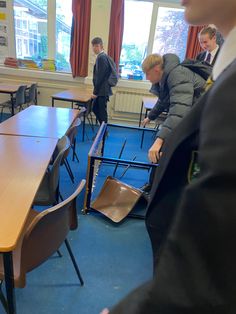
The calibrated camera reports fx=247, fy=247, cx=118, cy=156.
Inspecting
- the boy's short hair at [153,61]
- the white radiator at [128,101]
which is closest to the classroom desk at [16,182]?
the boy's short hair at [153,61]

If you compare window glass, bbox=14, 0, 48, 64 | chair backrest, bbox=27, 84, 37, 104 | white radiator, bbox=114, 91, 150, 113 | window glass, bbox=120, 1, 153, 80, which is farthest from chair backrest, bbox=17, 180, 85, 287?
window glass, bbox=14, 0, 48, 64

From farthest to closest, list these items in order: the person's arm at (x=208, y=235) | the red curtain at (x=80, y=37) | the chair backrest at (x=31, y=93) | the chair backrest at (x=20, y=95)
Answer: the chair backrest at (x=31, y=93) → the red curtain at (x=80, y=37) → the chair backrest at (x=20, y=95) → the person's arm at (x=208, y=235)

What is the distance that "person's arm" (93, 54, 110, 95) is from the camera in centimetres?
381

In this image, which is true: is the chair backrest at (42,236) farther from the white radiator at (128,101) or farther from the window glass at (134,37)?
the window glass at (134,37)

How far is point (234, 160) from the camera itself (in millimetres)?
289

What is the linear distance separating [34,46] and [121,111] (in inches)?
86.3

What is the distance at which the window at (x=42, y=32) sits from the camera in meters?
4.68

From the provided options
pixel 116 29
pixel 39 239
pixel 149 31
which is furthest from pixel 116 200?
pixel 149 31

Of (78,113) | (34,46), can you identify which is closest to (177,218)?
(78,113)

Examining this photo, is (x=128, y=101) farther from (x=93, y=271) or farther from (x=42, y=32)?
(x=93, y=271)

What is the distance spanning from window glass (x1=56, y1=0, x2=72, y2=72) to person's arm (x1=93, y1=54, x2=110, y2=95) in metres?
1.46

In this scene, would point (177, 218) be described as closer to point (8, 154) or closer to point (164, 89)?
point (8, 154)

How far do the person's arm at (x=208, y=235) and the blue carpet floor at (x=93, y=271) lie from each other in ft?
4.10

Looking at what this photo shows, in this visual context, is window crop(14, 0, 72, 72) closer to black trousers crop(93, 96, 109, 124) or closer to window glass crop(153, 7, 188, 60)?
black trousers crop(93, 96, 109, 124)
